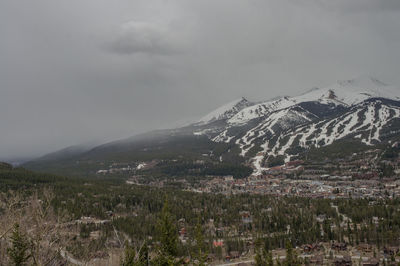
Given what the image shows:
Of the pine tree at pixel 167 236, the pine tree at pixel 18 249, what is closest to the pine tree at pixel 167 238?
the pine tree at pixel 167 236

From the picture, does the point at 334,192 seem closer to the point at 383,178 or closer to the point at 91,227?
the point at 383,178

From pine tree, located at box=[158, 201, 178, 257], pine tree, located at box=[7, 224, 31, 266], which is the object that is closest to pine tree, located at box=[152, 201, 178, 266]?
pine tree, located at box=[158, 201, 178, 257]

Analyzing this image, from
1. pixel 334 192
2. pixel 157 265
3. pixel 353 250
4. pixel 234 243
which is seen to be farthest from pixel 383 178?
pixel 157 265

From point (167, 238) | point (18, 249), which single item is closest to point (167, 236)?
point (167, 238)

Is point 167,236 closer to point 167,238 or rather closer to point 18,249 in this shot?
point 167,238

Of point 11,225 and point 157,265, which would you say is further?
point 157,265

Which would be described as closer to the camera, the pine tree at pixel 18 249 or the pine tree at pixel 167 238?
the pine tree at pixel 18 249

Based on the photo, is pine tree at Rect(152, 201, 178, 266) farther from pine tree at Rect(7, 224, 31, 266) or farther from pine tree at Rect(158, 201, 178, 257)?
pine tree at Rect(7, 224, 31, 266)

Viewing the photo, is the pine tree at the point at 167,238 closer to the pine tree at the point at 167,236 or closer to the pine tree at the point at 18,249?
the pine tree at the point at 167,236

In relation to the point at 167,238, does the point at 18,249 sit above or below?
above

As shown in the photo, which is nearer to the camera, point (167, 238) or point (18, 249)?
point (18, 249)

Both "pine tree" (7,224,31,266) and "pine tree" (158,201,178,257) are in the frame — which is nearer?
"pine tree" (7,224,31,266)
